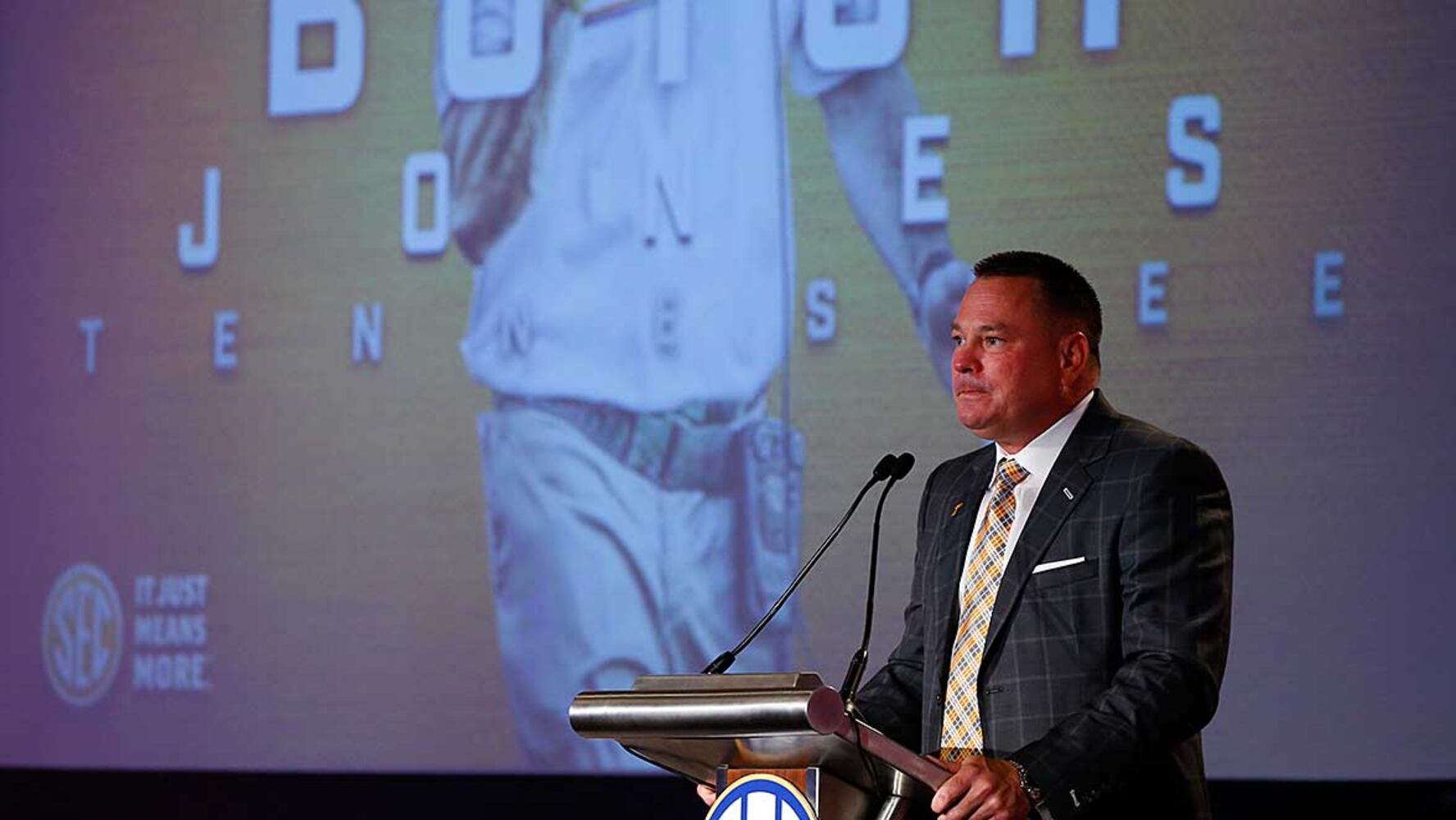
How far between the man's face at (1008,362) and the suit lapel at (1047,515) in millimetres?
82

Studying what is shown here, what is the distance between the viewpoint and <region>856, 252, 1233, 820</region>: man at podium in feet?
7.70

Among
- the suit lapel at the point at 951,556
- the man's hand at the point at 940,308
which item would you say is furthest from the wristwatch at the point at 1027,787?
the man's hand at the point at 940,308

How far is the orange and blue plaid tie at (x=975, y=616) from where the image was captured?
2.61 meters

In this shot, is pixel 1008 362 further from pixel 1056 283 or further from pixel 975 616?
pixel 975 616

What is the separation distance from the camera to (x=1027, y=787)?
88.4 inches

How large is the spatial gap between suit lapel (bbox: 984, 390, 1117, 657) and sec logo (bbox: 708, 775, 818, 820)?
1.80ft

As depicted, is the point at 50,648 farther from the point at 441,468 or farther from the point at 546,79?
the point at 546,79

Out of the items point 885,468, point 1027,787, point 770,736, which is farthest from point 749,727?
point 885,468

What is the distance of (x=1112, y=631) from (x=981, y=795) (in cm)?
46

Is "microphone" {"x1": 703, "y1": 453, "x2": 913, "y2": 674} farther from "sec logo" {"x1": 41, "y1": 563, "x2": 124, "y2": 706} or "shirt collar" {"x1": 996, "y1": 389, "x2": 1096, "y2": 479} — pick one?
"sec logo" {"x1": 41, "y1": 563, "x2": 124, "y2": 706}

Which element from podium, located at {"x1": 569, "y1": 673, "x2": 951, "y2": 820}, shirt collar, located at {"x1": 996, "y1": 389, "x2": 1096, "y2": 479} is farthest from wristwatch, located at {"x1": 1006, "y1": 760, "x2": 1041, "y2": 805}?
shirt collar, located at {"x1": 996, "y1": 389, "x2": 1096, "y2": 479}

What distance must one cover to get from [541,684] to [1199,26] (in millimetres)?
2432

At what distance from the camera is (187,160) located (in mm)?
5414

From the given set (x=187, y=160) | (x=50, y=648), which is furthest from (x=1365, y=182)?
(x=50, y=648)
